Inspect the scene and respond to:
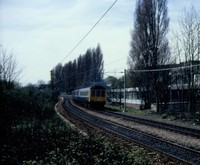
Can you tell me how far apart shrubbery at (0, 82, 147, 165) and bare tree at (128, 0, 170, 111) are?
25513 mm

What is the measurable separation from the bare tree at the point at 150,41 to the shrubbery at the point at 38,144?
83.7 feet

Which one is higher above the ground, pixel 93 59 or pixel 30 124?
pixel 93 59

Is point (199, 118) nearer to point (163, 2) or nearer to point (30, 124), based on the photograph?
point (30, 124)

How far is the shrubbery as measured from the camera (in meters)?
8.77

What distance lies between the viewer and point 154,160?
35.5 ft

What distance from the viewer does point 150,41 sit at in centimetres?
3838

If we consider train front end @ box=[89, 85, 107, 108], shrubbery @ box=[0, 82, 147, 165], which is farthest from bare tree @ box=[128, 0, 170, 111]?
shrubbery @ box=[0, 82, 147, 165]

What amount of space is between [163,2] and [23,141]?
103 ft

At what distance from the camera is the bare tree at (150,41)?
124ft

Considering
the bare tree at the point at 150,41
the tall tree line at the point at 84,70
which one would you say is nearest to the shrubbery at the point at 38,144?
the bare tree at the point at 150,41

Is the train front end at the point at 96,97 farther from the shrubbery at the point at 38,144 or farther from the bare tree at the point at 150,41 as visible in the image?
the shrubbery at the point at 38,144

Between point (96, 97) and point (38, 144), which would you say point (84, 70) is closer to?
point (96, 97)

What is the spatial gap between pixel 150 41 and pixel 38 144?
96.3 feet

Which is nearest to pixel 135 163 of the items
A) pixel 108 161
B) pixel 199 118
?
pixel 108 161
